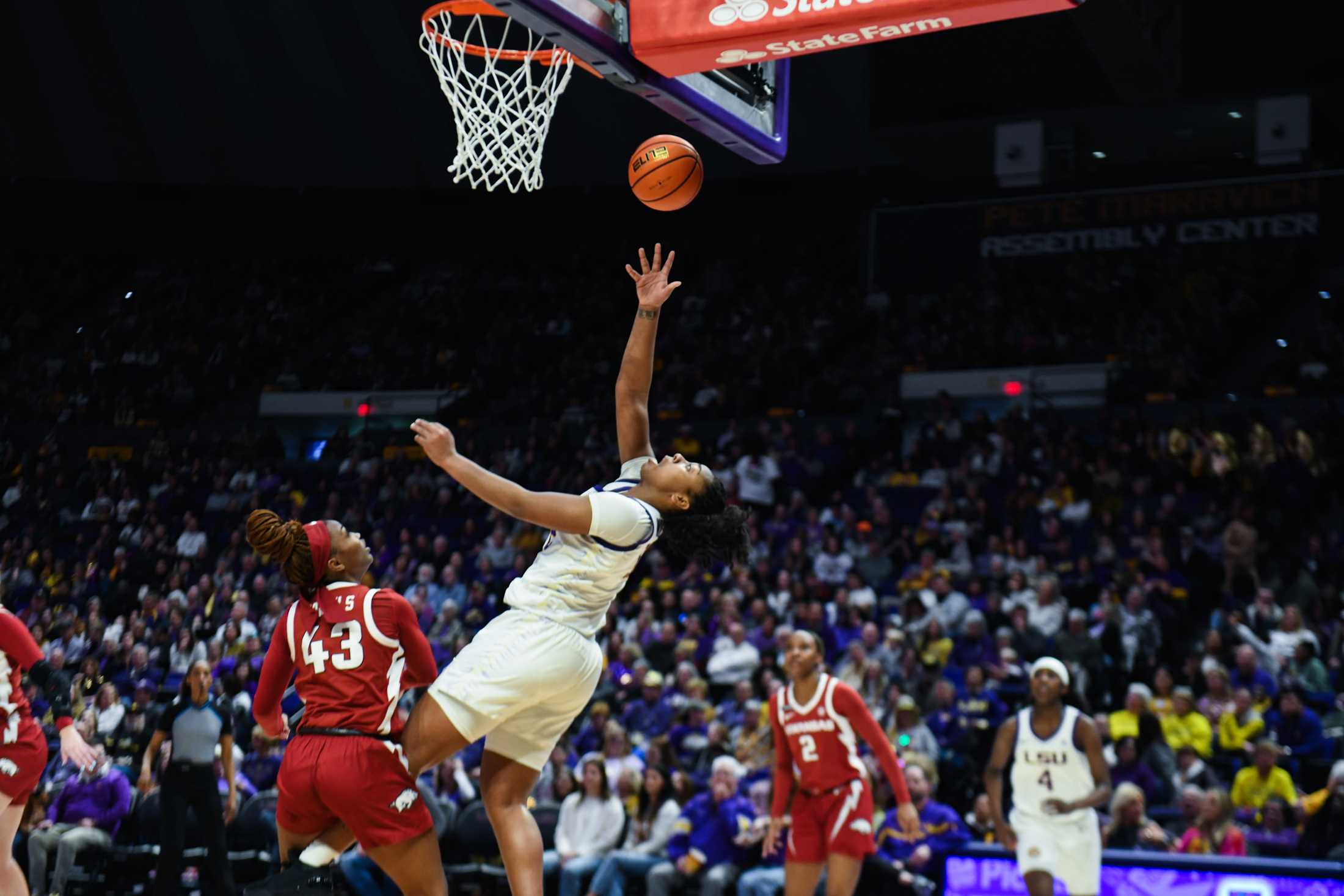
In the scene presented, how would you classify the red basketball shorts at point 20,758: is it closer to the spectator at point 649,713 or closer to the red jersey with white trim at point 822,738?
the red jersey with white trim at point 822,738

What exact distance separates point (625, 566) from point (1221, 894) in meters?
4.87

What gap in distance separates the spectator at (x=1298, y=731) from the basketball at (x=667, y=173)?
6.39 meters

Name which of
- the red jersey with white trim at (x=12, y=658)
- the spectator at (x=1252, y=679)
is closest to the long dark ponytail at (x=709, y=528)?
the red jersey with white trim at (x=12, y=658)

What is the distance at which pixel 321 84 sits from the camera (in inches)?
795

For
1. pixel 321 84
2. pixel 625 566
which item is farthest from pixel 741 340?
pixel 625 566

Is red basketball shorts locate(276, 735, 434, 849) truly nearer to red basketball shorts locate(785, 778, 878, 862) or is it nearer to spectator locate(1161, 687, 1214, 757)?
red basketball shorts locate(785, 778, 878, 862)

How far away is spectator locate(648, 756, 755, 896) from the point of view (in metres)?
9.66

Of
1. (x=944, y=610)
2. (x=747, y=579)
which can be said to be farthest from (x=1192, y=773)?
(x=747, y=579)

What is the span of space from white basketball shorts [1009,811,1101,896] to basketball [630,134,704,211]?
13.8 ft

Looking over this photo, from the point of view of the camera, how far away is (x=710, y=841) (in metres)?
9.71

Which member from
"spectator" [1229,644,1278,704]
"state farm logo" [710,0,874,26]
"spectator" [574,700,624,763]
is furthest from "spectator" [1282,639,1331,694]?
"state farm logo" [710,0,874,26]

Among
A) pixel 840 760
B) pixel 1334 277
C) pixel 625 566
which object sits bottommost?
pixel 840 760

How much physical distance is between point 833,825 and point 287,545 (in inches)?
154

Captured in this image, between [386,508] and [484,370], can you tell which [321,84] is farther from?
[386,508]
